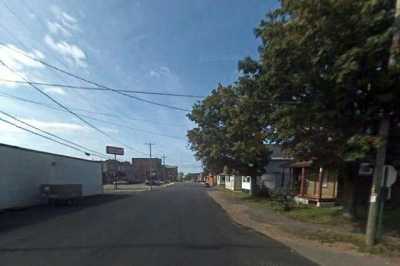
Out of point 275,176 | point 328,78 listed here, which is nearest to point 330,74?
point 328,78

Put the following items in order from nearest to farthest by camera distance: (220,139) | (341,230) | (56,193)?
1. (341,230)
2. (56,193)
3. (220,139)

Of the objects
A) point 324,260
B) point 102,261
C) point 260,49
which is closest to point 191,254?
point 102,261

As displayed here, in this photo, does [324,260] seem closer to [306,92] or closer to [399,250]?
[399,250]

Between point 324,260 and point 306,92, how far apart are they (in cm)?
692

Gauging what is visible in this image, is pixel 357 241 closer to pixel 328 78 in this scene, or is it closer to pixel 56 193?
pixel 328 78

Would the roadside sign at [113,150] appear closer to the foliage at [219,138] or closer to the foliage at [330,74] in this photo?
the foliage at [219,138]

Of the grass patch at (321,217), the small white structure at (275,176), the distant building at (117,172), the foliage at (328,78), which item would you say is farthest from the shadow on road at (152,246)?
the distant building at (117,172)

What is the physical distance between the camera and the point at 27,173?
27.5 metres

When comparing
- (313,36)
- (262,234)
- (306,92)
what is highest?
(313,36)

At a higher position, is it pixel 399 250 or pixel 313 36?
pixel 313 36

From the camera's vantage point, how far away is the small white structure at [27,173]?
24375 millimetres

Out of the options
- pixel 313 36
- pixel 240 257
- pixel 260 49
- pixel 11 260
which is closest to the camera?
pixel 11 260

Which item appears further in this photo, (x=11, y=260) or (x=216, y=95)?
Answer: (x=216, y=95)

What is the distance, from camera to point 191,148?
4272 cm
